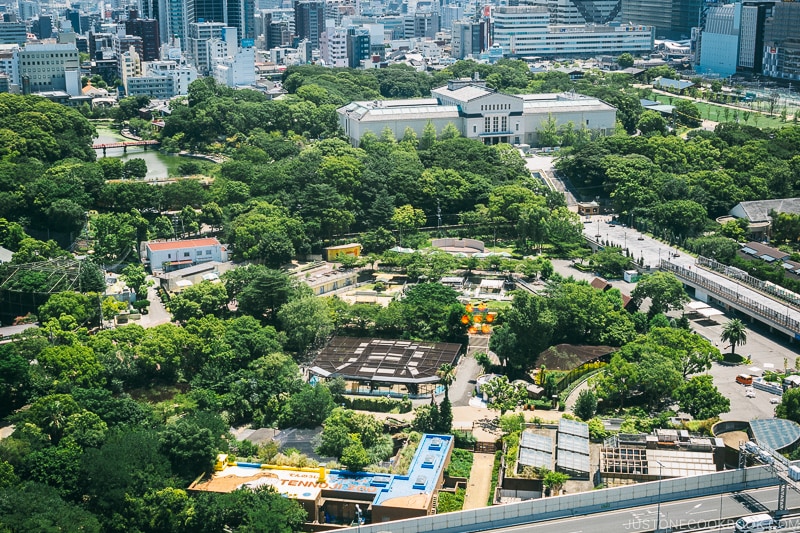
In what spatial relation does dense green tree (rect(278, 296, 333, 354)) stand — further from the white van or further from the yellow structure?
the white van

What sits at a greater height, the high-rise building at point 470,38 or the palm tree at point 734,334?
the high-rise building at point 470,38

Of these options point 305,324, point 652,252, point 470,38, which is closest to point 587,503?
point 305,324

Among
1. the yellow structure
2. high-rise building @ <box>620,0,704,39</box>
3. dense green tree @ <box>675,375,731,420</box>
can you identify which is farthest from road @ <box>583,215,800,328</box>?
high-rise building @ <box>620,0,704,39</box>

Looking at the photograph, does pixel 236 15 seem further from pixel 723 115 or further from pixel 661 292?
pixel 661 292

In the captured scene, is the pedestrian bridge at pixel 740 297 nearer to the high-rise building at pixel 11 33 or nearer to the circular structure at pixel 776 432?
the circular structure at pixel 776 432

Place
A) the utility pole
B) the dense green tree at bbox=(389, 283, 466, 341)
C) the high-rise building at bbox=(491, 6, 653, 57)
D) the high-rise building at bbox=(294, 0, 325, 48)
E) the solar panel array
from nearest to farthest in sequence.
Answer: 1. the solar panel array
2. the dense green tree at bbox=(389, 283, 466, 341)
3. the utility pole
4. the high-rise building at bbox=(491, 6, 653, 57)
5. the high-rise building at bbox=(294, 0, 325, 48)

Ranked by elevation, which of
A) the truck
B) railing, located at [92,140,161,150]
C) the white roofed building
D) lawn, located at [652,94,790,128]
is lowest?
the truck

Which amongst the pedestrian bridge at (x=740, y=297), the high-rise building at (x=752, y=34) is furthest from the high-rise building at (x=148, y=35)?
the pedestrian bridge at (x=740, y=297)
